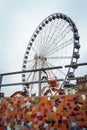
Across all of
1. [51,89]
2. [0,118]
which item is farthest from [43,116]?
[51,89]

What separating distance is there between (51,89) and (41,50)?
919cm

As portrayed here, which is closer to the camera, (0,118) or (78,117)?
(78,117)

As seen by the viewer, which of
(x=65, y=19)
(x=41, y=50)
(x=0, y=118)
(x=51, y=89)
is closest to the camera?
(x=0, y=118)

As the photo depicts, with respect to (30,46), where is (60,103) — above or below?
below

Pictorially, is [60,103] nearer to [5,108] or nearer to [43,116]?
[43,116]

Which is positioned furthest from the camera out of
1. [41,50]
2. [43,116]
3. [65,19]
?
[65,19]

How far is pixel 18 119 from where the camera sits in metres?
6.26

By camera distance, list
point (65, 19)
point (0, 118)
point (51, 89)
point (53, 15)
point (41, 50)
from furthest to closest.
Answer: point (53, 15) < point (65, 19) < point (41, 50) < point (51, 89) < point (0, 118)

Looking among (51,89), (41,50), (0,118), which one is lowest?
(0,118)

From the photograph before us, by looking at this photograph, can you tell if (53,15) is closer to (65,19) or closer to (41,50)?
(65,19)

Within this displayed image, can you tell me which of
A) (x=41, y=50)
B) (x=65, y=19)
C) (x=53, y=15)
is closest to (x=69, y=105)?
(x=41, y=50)

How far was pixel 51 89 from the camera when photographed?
11500 mm

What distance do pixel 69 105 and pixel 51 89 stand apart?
5874 millimetres

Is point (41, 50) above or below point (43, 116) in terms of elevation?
above
